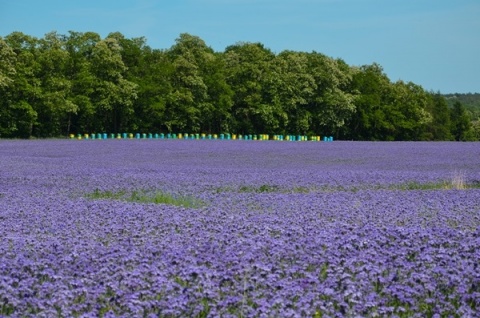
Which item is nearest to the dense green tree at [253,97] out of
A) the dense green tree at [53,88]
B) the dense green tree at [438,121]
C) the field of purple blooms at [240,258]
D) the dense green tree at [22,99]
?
the dense green tree at [53,88]

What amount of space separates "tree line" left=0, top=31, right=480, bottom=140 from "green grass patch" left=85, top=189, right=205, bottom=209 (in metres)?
46.8

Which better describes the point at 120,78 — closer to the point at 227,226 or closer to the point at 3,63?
the point at 3,63

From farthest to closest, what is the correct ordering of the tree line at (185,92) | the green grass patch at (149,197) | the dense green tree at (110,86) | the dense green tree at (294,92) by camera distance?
the dense green tree at (294,92) < the dense green tree at (110,86) < the tree line at (185,92) < the green grass patch at (149,197)

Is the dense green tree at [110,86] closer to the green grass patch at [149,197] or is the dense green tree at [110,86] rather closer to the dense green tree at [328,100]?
the dense green tree at [328,100]

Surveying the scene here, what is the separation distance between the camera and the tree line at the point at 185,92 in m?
66.8

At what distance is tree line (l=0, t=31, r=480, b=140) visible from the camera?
66.8 m

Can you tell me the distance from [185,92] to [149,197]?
63.4 m

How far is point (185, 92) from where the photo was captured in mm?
76750

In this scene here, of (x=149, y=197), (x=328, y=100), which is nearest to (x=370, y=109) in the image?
(x=328, y=100)

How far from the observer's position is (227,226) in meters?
8.97

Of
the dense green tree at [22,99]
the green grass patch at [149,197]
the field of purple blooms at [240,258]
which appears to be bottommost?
the green grass patch at [149,197]

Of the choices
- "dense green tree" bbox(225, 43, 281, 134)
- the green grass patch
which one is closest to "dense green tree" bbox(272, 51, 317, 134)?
"dense green tree" bbox(225, 43, 281, 134)

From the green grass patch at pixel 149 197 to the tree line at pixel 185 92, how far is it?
4680 cm

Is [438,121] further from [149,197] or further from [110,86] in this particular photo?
[149,197]
